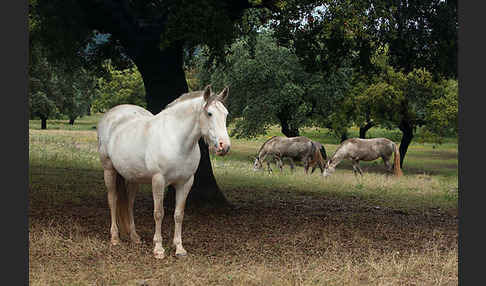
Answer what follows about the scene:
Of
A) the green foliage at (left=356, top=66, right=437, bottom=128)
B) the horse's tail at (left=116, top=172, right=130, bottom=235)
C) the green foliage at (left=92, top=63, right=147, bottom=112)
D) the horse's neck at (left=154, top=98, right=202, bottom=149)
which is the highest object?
the green foliage at (left=92, top=63, right=147, bottom=112)

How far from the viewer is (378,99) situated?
26.8 meters

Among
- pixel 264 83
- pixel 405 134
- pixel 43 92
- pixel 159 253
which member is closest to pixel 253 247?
pixel 159 253

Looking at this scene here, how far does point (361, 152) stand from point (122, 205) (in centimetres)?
1643

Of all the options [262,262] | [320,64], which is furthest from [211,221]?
[320,64]

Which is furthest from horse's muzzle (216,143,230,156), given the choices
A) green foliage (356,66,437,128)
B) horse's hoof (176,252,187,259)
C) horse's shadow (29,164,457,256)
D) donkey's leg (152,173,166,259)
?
green foliage (356,66,437,128)

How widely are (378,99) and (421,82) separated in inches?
102

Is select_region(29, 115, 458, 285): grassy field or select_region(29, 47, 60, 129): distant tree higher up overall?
select_region(29, 47, 60, 129): distant tree

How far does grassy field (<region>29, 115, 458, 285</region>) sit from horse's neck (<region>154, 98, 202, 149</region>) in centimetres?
182

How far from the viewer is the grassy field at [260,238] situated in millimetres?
6570

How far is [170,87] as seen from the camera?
1164cm

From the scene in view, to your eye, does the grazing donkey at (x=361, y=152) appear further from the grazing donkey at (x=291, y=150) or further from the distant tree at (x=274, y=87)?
the distant tree at (x=274, y=87)

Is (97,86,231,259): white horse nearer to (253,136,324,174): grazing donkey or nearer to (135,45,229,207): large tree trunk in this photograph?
(135,45,229,207): large tree trunk

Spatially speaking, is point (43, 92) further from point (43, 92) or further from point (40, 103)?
point (40, 103)

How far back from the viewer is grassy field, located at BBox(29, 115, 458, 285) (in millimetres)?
6570
